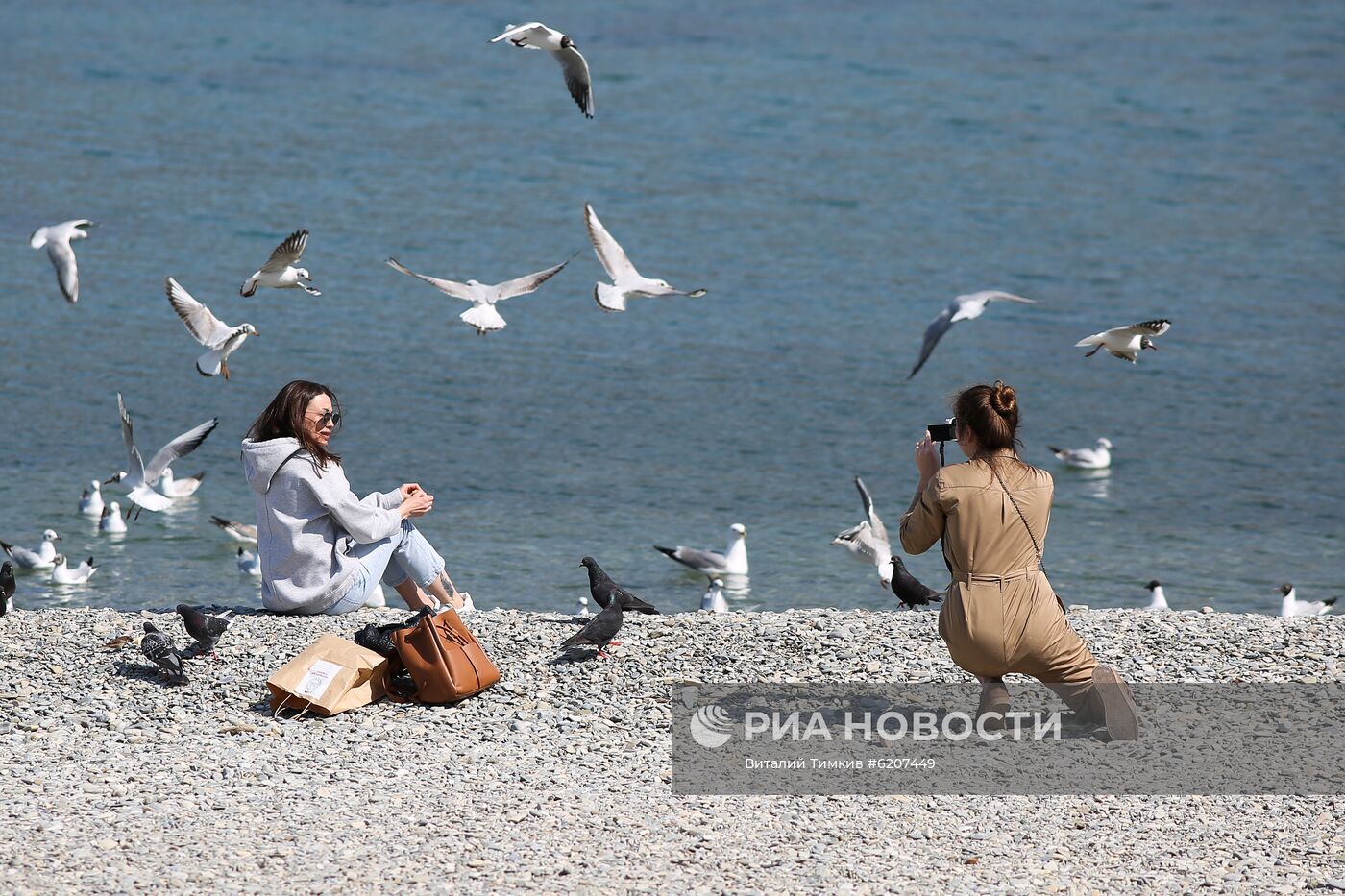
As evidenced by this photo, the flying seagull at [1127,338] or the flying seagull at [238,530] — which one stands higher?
the flying seagull at [1127,338]

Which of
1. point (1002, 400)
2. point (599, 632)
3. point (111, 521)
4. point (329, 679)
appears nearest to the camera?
point (1002, 400)

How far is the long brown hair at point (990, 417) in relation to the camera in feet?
19.7

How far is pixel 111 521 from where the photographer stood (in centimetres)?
1323

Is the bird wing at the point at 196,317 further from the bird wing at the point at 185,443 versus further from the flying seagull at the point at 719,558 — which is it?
the flying seagull at the point at 719,558

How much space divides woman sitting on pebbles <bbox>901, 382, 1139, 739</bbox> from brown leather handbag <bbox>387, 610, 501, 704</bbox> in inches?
69.1

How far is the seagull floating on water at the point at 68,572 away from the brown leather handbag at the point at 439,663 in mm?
6027

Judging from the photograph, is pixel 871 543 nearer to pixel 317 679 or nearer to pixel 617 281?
pixel 617 281

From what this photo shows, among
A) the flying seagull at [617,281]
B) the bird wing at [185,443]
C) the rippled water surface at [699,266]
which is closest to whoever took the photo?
the bird wing at [185,443]

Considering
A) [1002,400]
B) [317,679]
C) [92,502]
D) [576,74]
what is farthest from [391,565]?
[92,502]

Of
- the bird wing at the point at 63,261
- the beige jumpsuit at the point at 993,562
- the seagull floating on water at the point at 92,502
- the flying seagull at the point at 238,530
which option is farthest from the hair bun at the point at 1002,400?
the seagull floating on water at the point at 92,502

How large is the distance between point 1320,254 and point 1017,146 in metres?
6.56

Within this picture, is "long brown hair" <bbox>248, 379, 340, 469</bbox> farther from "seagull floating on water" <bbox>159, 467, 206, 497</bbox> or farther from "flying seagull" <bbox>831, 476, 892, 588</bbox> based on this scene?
"seagull floating on water" <bbox>159, 467, 206, 497</bbox>

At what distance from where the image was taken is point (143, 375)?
58.7 ft

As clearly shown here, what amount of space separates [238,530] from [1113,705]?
807 cm
